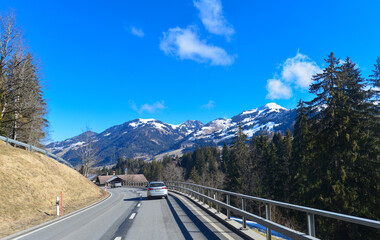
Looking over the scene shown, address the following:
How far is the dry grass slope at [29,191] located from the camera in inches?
464

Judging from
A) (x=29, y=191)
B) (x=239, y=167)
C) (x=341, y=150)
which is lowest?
(x=29, y=191)

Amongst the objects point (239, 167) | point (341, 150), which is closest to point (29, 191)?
point (341, 150)

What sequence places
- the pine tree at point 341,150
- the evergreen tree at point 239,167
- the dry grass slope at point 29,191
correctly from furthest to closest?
the evergreen tree at point 239,167 → the pine tree at point 341,150 → the dry grass slope at point 29,191

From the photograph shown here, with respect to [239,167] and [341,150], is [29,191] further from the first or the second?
[239,167]

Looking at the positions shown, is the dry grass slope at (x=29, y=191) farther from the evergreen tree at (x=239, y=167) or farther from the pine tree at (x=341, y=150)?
the evergreen tree at (x=239, y=167)

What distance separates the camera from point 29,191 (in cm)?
1569

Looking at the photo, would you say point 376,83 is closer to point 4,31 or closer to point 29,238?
point 29,238

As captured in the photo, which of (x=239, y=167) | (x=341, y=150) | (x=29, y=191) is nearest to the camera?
(x=29, y=191)

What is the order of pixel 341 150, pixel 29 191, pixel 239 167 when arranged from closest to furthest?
1. pixel 29 191
2. pixel 341 150
3. pixel 239 167

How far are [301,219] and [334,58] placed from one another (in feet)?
50.4

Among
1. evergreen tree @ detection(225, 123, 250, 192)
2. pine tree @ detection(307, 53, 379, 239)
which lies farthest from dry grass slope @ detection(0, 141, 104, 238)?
evergreen tree @ detection(225, 123, 250, 192)

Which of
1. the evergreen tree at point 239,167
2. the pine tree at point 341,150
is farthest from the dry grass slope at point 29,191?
the evergreen tree at point 239,167

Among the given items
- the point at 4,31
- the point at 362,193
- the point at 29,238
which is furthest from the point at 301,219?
the point at 4,31

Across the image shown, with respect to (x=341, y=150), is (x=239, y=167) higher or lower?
lower
